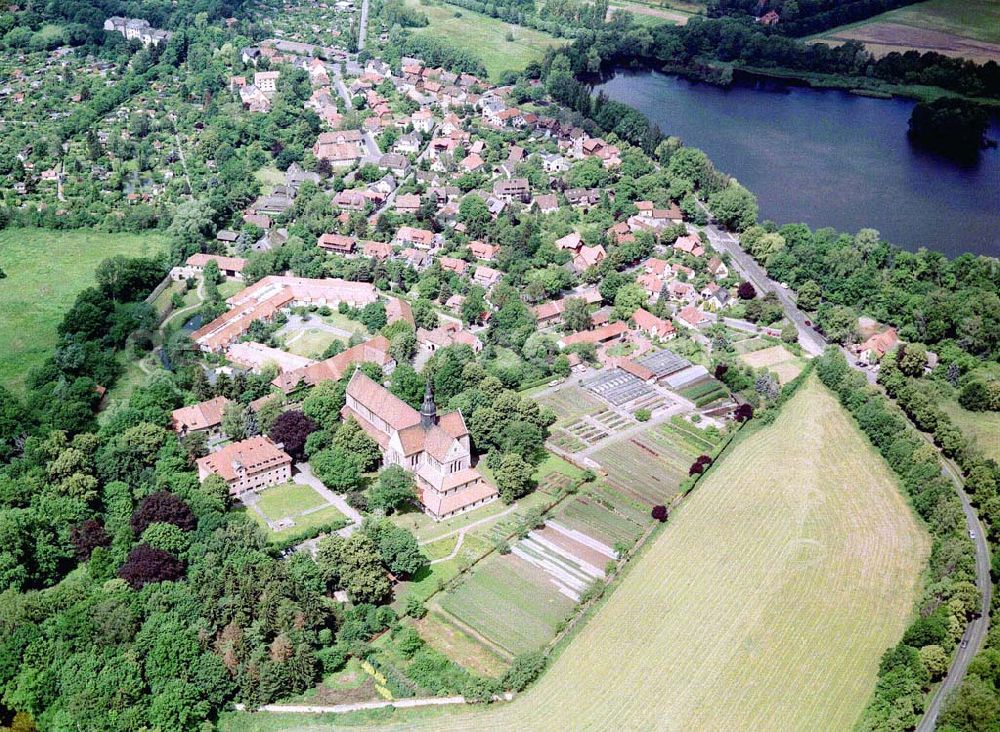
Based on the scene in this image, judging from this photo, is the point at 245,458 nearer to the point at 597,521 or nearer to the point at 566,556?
the point at 566,556

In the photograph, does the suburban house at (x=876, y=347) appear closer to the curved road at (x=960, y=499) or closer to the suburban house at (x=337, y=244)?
the curved road at (x=960, y=499)

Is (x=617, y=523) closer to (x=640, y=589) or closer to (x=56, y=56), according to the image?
(x=640, y=589)

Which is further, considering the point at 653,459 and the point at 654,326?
the point at 654,326

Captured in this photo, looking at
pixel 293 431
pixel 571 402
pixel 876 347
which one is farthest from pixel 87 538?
pixel 876 347

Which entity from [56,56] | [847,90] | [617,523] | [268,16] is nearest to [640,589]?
[617,523]

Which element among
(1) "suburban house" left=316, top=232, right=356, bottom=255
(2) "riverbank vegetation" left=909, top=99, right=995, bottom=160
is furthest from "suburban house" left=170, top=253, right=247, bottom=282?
(2) "riverbank vegetation" left=909, top=99, right=995, bottom=160

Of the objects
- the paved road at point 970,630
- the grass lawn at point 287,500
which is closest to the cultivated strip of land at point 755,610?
the paved road at point 970,630
